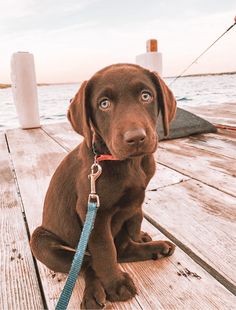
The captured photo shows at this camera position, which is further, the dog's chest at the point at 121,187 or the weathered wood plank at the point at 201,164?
the weathered wood plank at the point at 201,164

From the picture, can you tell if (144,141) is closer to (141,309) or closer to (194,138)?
(141,309)

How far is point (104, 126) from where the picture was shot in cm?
139

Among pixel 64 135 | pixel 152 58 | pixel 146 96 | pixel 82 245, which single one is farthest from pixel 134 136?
pixel 152 58

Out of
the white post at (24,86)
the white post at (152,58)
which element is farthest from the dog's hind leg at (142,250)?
the white post at (152,58)

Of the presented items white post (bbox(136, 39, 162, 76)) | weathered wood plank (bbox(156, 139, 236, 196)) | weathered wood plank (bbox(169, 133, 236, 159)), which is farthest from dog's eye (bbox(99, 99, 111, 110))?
white post (bbox(136, 39, 162, 76))

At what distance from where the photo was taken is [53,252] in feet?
4.70

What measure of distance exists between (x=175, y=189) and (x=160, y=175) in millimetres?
346

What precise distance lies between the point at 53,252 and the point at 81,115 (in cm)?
63

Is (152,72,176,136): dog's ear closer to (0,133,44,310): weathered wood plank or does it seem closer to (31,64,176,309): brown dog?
(31,64,176,309): brown dog

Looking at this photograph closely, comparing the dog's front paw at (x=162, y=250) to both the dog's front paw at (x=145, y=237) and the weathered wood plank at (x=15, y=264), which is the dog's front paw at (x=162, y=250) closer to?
the dog's front paw at (x=145, y=237)

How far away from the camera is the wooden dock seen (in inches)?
52.2

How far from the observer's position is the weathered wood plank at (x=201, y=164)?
2.55 m

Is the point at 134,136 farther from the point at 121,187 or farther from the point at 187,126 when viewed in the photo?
the point at 187,126

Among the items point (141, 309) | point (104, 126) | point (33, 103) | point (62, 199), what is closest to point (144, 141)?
point (104, 126)
